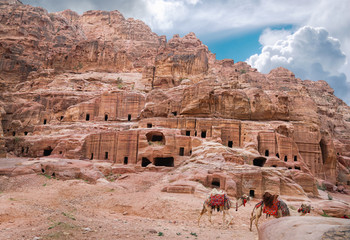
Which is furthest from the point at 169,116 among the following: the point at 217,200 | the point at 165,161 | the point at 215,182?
the point at 217,200

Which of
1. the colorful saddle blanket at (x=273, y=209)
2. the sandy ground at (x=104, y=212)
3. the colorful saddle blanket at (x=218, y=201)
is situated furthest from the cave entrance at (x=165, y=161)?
the colorful saddle blanket at (x=273, y=209)

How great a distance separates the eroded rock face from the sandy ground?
3687 millimetres

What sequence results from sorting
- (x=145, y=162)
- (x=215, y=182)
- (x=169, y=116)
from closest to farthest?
1. (x=215, y=182)
2. (x=145, y=162)
3. (x=169, y=116)

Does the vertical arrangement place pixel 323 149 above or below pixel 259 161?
above

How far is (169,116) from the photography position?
139 ft

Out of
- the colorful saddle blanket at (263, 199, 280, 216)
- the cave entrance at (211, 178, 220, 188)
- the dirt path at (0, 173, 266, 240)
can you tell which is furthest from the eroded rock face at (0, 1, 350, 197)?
the colorful saddle blanket at (263, 199, 280, 216)

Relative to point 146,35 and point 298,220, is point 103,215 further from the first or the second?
point 146,35

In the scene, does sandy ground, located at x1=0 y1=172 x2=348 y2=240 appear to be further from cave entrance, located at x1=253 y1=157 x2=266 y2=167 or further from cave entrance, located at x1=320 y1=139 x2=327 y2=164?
cave entrance, located at x1=320 y1=139 x2=327 y2=164

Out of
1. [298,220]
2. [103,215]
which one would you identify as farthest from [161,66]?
[298,220]

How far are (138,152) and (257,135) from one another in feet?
54.1

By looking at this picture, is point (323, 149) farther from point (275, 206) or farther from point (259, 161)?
point (275, 206)

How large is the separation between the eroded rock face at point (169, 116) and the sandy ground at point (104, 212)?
145 inches

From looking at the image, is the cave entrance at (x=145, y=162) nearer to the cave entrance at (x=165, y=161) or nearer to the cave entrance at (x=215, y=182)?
the cave entrance at (x=165, y=161)

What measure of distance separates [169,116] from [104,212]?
26.7m
